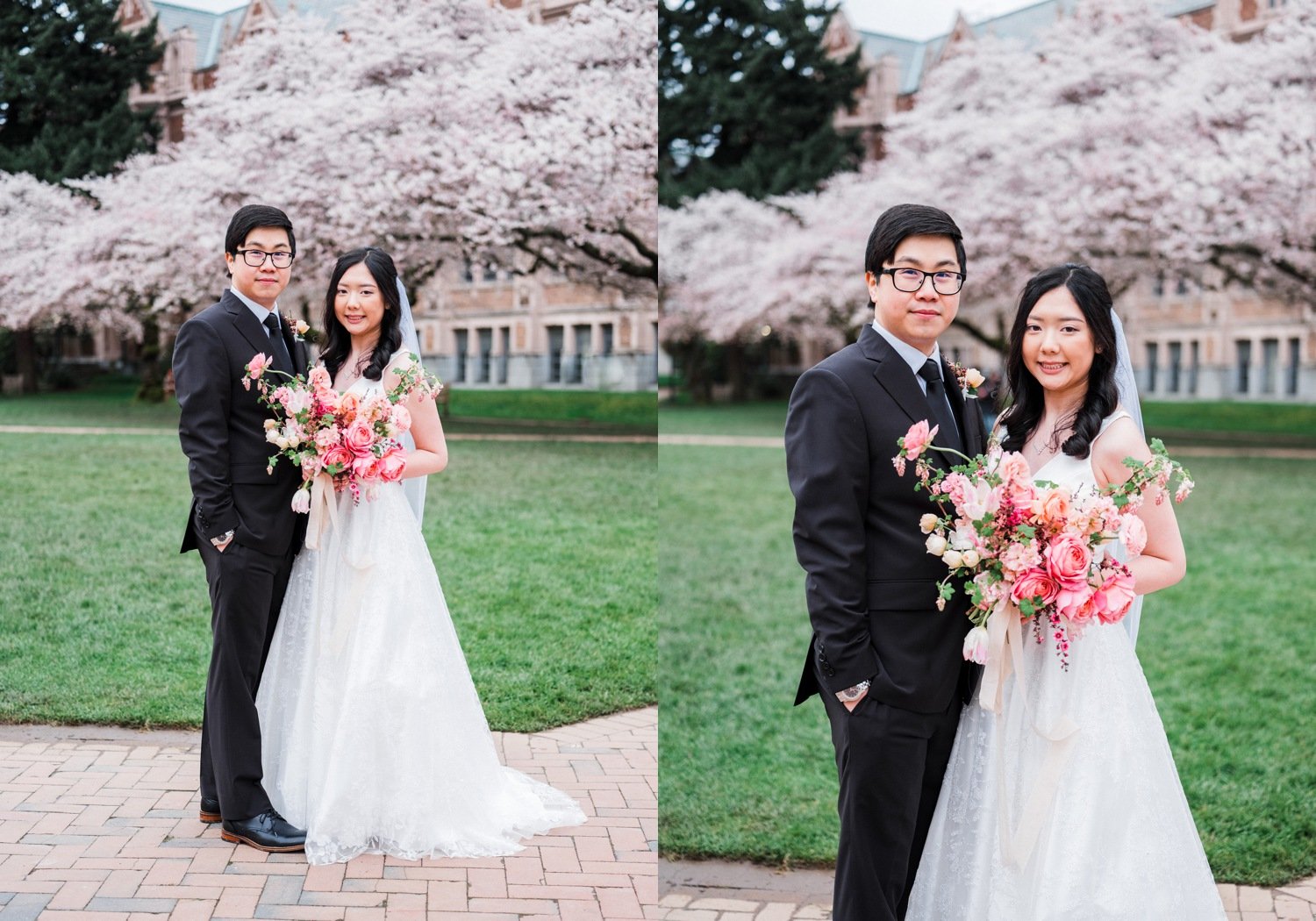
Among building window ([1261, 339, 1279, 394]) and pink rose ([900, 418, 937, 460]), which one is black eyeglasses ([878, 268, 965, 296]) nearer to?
pink rose ([900, 418, 937, 460])

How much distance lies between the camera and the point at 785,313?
14.3 meters

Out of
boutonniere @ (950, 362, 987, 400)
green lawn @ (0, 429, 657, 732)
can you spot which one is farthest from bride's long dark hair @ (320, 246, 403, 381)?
boutonniere @ (950, 362, 987, 400)

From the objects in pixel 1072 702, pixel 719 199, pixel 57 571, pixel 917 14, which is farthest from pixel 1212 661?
pixel 719 199

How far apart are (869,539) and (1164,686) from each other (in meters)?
4.49

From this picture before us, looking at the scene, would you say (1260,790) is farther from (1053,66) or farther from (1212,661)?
(1053,66)

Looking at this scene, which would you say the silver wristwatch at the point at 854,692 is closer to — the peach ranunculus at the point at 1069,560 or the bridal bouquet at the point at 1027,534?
the bridal bouquet at the point at 1027,534

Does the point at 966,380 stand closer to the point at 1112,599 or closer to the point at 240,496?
the point at 1112,599

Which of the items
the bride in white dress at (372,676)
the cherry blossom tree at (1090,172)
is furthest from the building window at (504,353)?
the cherry blossom tree at (1090,172)

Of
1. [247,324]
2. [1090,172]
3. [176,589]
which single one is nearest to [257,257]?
[247,324]

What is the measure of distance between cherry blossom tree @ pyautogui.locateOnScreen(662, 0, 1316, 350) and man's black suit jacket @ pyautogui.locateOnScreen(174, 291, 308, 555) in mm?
9023

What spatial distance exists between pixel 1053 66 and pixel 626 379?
766 centimetres

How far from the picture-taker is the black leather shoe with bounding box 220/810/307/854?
3820 millimetres

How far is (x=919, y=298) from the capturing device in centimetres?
271

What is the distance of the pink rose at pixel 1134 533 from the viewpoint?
102 inches
